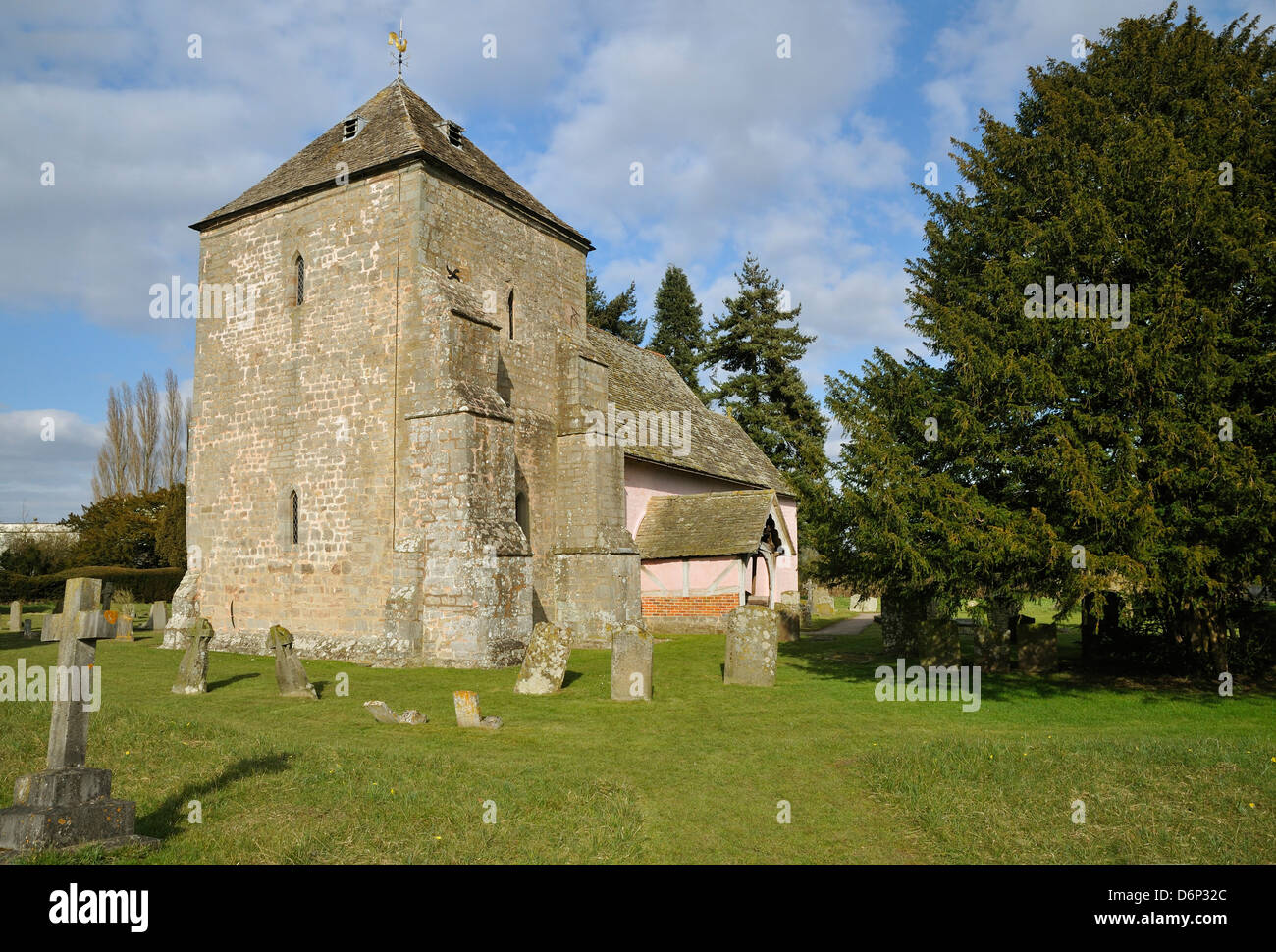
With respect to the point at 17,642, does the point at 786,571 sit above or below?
above

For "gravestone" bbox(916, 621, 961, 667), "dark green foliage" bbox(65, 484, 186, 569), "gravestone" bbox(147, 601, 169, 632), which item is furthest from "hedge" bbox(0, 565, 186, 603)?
"gravestone" bbox(916, 621, 961, 667)

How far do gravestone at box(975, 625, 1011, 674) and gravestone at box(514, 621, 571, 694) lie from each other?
309 inches

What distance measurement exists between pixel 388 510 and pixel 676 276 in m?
36.8

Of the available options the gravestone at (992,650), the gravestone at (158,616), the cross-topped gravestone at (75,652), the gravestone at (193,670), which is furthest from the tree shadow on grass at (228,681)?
the gravestone at (992,650)

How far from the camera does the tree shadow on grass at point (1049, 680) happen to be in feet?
41.6

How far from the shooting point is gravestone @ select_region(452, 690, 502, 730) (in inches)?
404

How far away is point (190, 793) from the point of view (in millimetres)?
6910

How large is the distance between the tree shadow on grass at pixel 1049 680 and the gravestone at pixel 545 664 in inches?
202

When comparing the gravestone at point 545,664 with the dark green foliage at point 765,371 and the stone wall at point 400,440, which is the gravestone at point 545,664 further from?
the dark green foliage at point 765,371

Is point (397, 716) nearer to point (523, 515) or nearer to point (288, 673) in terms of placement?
point (288, 673)

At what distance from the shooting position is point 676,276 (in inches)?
1996

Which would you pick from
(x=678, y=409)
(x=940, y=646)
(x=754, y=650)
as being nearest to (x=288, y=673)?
(x=754, y=650)

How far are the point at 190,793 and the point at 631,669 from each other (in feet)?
21.9
